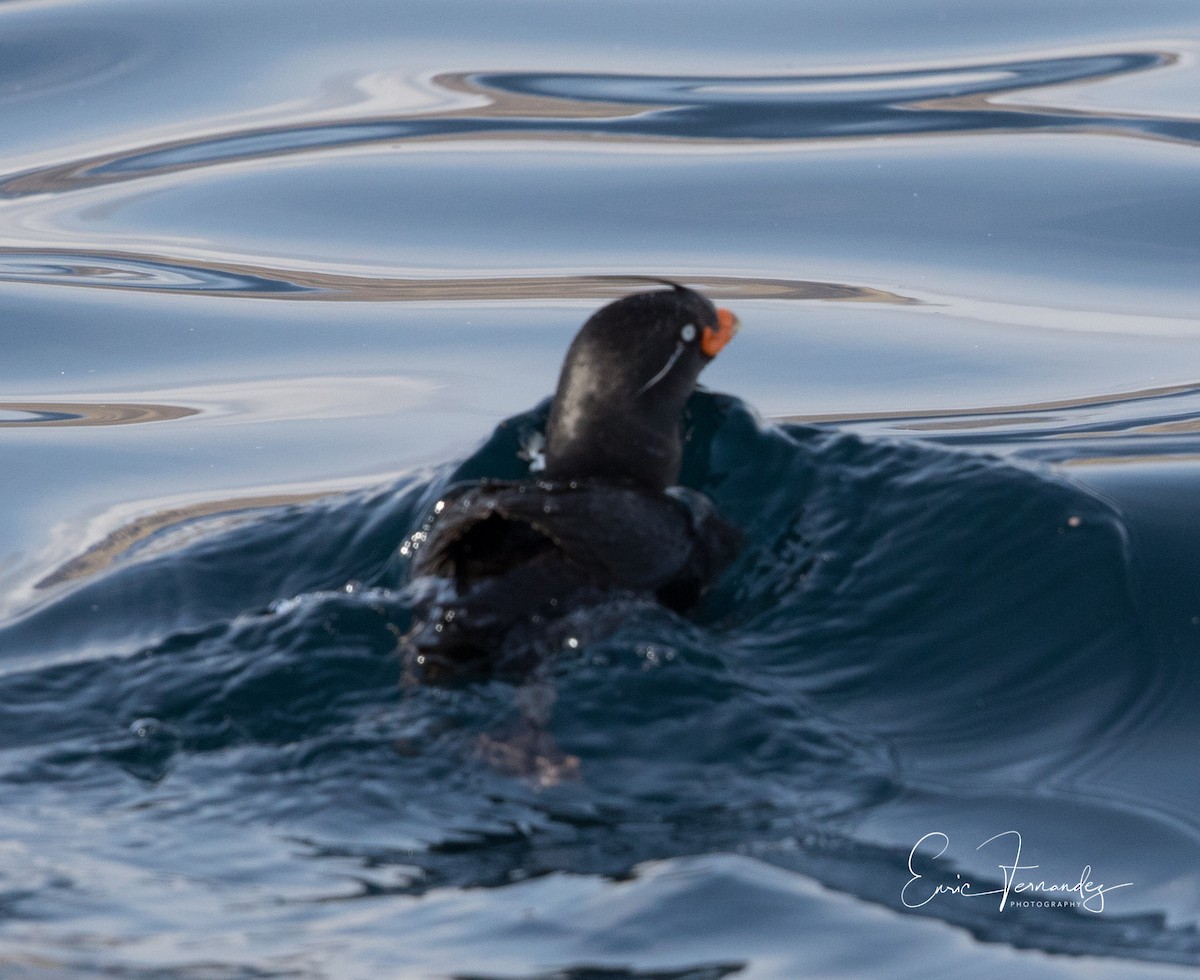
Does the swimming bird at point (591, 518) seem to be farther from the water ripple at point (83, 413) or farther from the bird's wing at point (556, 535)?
the water ripple at point (83, 413)

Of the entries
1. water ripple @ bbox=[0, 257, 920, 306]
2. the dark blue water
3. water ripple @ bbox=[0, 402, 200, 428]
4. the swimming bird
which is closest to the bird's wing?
the swimming bird

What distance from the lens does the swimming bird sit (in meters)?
5.12

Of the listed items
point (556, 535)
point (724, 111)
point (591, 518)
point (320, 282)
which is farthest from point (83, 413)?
point (724, 111)

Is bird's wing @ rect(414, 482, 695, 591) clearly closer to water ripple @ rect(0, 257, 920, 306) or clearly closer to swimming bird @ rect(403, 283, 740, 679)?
swimming bird @ rect(403, 283, 740, 679)

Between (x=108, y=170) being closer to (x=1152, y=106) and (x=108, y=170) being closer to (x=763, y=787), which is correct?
(x=1152, y=106)

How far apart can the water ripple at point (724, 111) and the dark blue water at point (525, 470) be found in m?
0.04

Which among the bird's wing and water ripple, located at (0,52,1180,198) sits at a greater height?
water ripple, located at (0,52,1180,198)

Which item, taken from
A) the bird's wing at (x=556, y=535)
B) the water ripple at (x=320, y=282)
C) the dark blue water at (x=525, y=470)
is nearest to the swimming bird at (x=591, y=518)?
the bird's wing at (x=556, y=535)

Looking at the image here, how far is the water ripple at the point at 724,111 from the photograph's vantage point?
11.8m

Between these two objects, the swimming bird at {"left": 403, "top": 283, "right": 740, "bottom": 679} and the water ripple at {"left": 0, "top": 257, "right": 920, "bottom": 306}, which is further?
the water ripple at {"left": 0, "top": 257, "right": 920, "bottom": 306}

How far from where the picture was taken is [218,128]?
1198 cm

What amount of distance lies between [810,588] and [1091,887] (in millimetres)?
1792

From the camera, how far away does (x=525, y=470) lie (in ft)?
23.5

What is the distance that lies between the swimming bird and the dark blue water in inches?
5.3
